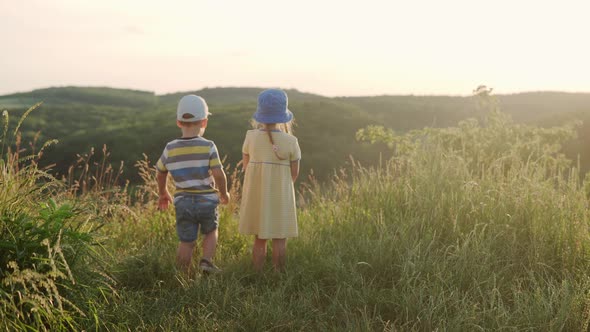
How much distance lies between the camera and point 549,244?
4969 millimetres

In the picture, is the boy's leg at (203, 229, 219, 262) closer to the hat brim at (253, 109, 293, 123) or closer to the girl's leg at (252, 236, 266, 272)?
the girl's leg at (252, 236, 266, 272)

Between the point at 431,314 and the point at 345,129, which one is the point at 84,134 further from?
the point at 431,314

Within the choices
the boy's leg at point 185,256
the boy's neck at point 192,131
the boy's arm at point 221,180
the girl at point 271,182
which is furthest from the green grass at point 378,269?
the boy's neck at point 192,131

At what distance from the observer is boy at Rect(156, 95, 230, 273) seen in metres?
4.67

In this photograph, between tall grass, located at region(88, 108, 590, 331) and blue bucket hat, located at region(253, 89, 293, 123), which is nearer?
tall grass, located at region(88, 108, 590, 331)

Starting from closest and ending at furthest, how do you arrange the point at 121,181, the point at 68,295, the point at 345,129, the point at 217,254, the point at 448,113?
the point at 68,295, the point at 217,254, the point at 121,181, the point at 345,129, the point at 448,113

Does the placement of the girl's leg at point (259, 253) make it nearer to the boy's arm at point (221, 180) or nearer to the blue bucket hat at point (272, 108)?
the boy's arm at point (221, 180)

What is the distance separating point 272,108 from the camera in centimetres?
488

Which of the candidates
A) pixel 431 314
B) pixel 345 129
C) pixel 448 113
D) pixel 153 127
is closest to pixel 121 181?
pixel 153 127

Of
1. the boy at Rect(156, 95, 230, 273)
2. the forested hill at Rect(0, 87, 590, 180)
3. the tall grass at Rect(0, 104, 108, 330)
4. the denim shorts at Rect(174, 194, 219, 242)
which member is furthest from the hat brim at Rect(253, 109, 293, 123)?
the forested hill at Rect(0, 87, 590, 180)

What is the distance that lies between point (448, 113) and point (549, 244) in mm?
36583

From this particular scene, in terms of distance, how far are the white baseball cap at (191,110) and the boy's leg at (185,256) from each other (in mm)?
1037

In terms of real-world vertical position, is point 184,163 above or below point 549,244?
above

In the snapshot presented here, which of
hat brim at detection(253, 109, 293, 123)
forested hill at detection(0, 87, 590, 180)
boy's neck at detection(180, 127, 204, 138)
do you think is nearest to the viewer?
boy's neck at detection(180, 127, 204, 138)
